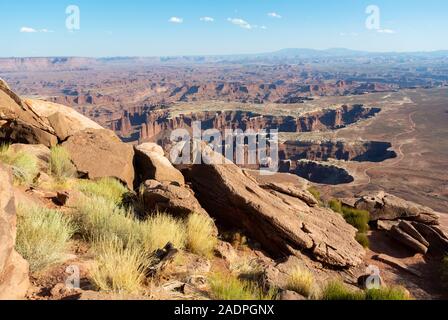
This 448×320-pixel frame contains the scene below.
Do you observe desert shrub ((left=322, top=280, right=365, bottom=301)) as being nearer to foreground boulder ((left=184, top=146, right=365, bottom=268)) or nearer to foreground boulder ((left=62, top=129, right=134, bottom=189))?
foreground boulder ((left=184, top=146, right=365, bottom=268))

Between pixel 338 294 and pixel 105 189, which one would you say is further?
pixel 105 189

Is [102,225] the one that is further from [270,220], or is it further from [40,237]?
[270,220]

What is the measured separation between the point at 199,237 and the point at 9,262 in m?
3.72

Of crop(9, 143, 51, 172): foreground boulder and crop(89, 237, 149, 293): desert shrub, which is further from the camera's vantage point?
crop(9, 143, 51, 172): foreground boulder

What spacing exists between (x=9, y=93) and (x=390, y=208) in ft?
46.4

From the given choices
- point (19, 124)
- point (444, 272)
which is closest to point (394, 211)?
point (444, 272)

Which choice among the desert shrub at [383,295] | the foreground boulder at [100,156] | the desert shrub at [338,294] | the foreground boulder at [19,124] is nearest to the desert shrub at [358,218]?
the foreground boulder at [100,156]

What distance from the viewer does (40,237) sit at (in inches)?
223

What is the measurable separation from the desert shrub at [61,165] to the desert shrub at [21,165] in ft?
1.58

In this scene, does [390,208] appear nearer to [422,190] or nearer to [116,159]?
[116,159]

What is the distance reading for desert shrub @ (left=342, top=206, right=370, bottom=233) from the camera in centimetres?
1358

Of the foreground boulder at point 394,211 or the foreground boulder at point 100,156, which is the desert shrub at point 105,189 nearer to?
the foreground boulder at point 100,156

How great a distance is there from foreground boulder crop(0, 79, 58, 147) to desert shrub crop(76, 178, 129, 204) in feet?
9.66

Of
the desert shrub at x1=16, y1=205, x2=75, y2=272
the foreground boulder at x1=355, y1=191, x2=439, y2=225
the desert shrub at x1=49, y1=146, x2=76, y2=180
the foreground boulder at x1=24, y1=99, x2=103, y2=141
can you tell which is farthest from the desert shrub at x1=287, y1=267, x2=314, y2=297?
the foreground boulder at x1=355, y1=191, x2=439, y2=225
